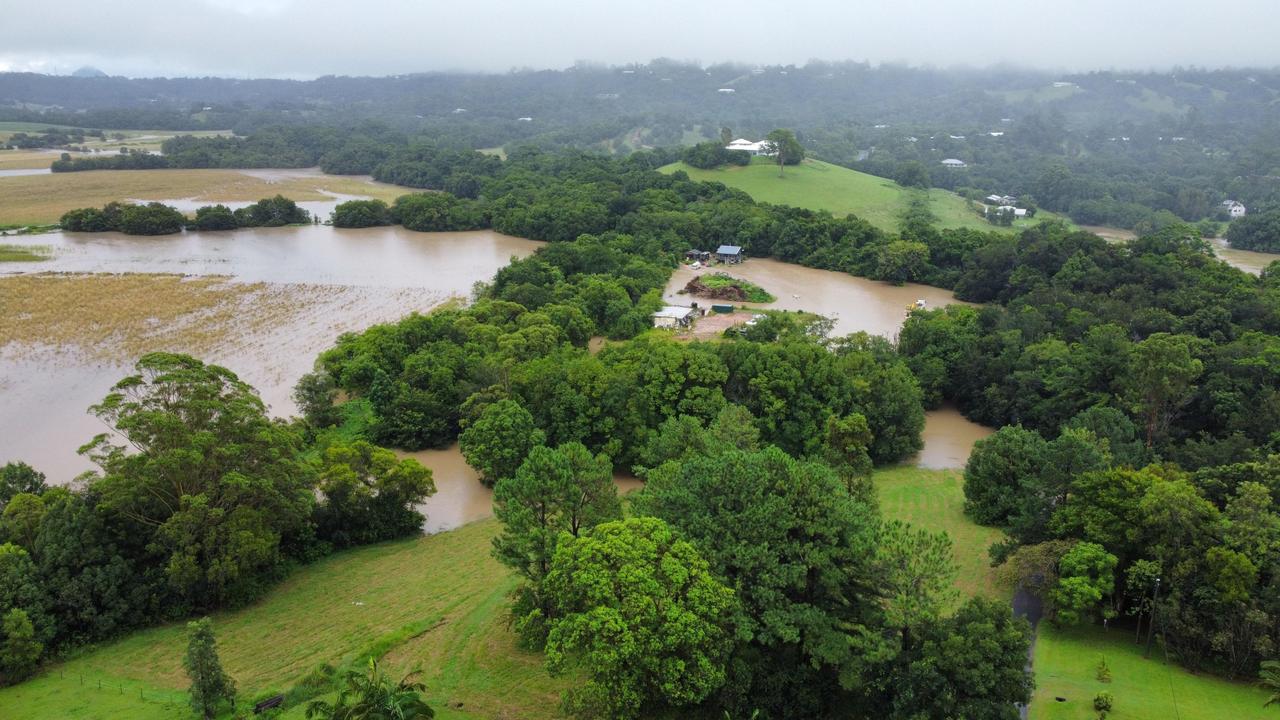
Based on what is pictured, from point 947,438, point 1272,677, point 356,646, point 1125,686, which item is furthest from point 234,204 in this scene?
point 1272,677

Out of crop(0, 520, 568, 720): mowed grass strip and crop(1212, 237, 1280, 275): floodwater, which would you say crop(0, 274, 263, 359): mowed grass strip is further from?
crop(1212, 237, 1280, 275): floodwater

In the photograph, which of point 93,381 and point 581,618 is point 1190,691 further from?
point 93,381

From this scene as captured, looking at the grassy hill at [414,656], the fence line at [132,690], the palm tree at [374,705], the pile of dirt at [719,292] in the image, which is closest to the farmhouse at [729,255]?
the pile of dirt at [719,292]

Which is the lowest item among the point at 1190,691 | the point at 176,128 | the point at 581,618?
the point at 1190,691

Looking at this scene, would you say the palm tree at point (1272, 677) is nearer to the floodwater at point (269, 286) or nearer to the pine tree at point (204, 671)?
the pine tree at point (204, 671)

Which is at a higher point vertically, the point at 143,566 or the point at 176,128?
the point at 176,128

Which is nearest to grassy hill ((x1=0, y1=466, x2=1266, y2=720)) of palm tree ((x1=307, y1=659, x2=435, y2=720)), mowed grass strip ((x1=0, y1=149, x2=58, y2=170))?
palm tree ((x1=307, y1=659, x2=435, y2=720))

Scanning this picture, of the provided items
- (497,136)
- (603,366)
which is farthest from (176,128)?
(603,366)

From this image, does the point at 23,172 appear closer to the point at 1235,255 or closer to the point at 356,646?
the point at 356,646
